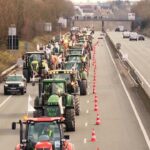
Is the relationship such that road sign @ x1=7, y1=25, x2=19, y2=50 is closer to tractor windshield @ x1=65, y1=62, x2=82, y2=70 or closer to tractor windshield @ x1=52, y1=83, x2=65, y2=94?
tractor windshield @ x1=65, y1=62, x2=82, y2=70

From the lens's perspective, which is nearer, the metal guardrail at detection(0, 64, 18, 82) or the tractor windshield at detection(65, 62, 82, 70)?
the tractor windshield at detection(65, 62, 82, 70)

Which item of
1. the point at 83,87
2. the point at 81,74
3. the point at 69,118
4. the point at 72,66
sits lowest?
the point at 83,87

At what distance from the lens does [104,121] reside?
108 feet

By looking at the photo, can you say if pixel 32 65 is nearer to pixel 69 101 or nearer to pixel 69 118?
pixel 69 101

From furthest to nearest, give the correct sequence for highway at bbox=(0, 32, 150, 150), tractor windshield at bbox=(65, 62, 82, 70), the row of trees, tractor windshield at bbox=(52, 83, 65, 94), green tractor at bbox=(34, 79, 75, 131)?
the row of trees
tractor windshield at bbox=(65, 62, 82, 70)
tractor windshield at bbox=(52, 83, 65, 94)
green tractor at bbox=(34, 79, 75, 131)
highway at bbox=(0, 32, 150, 150)

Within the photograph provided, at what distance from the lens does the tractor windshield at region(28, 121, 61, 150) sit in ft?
65.2

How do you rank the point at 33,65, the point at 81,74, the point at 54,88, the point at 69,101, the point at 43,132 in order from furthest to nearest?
the point at 33,65 < the point at 81,74 < the point at 54,88 < the point at 69,101 < the point at 43,132

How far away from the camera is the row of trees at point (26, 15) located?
7738 cm

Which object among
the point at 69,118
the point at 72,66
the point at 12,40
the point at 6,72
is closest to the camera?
the point at 69,118

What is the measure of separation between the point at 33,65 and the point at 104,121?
865 inches

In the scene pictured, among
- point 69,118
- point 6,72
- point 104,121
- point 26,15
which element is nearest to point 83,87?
point 104,121

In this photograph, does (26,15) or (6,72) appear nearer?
(6,72)

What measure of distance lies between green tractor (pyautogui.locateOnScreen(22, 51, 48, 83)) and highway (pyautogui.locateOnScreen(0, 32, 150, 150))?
1937 millimetres

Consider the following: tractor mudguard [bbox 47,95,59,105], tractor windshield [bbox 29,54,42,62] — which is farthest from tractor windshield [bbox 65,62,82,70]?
tractor mudguard [bbox 47,95,59,105]
